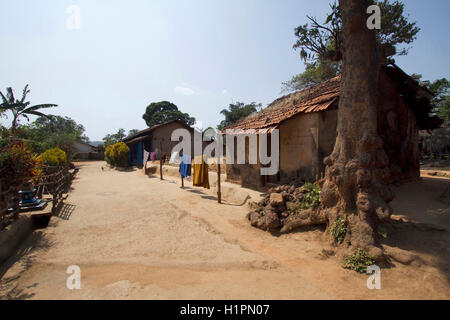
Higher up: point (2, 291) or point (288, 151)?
point (288, 151)

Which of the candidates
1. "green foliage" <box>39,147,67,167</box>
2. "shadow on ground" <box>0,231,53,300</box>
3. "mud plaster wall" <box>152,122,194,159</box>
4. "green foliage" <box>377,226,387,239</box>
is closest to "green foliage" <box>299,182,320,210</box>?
"green foliage" <box>377,226,387,239</box>

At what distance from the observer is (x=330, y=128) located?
266 inches

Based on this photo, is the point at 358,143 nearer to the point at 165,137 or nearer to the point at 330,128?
the point at 330,128

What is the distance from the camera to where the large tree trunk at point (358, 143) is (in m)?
4.38

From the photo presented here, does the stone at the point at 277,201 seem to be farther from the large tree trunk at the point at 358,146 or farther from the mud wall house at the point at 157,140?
the mud wall house at the point at 157,140

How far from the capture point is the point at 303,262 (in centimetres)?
412

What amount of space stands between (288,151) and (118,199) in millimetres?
6878

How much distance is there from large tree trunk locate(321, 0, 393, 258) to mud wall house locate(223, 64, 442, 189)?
1587mm

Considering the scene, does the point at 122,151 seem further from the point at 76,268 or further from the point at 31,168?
the point at 76,268

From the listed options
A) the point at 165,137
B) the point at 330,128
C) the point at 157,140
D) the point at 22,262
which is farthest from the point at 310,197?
the point at 165,137

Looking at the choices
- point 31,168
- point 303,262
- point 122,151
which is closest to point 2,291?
point 31,168

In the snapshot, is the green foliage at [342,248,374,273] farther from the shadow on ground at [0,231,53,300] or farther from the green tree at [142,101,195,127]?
the green tree at [142,101,195,127]

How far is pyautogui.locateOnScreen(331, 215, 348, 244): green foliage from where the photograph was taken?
4.43 metres

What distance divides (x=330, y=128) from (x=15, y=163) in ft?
26.4
